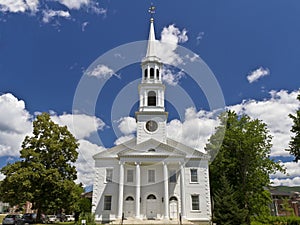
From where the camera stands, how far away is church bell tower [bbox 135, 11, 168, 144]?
1473 inches

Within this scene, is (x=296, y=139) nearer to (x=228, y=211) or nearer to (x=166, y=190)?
(x=228, y=211)

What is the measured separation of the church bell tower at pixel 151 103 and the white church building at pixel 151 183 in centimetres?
61

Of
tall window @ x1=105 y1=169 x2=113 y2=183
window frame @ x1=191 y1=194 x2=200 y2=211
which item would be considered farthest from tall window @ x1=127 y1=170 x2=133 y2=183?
window frame @ x1=191 y1=194 x2=200 y2=211

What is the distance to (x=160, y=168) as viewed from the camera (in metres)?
34.1

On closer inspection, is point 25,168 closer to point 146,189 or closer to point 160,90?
point 146,189

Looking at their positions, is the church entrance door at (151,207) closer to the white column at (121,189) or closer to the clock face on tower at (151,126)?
the white column at (121,189)

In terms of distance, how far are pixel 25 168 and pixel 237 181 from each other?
2508cm

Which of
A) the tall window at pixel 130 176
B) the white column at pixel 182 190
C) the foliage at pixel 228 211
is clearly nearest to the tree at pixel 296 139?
the foliage at pixel 228 211

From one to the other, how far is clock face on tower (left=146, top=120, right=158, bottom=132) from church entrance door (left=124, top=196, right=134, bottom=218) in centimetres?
931

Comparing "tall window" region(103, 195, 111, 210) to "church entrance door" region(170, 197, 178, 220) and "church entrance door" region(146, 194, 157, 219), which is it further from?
"church entrance door" region(170, 197, 178, 220)

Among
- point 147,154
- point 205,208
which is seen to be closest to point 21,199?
point 147,154

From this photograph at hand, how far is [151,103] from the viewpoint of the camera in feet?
128

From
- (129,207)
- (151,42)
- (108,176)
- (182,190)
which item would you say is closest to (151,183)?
(129,207)

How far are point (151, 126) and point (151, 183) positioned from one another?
7.81m
